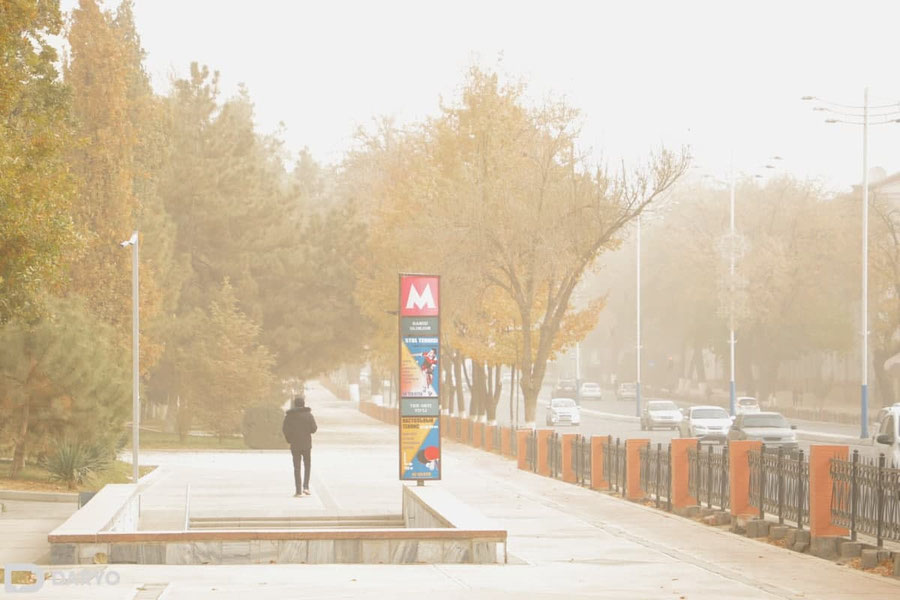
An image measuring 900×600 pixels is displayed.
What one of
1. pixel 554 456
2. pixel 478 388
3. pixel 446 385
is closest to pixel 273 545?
pixel 554 456

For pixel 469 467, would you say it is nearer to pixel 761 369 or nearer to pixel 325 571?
pixel 325 571

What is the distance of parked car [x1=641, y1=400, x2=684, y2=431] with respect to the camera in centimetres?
6825

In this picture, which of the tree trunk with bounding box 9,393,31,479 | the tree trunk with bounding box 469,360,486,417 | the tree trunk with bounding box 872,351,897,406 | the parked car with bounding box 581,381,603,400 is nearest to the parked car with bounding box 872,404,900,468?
the tree trunk with bounding box 9,393,31,479

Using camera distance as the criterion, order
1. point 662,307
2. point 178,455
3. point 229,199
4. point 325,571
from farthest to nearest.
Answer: point 662,307 < point 229,199 < point 178,455 < point 325,571

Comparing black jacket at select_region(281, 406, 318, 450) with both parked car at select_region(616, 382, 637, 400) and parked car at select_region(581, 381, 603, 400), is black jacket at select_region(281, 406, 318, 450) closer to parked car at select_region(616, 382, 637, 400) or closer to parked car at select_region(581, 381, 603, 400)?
parked car at select_region(616, 382, 637, 400)

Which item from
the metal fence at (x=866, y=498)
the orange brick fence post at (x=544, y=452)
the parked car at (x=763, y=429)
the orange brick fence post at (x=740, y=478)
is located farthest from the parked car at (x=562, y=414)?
the metal fence at (x=866, y=498)

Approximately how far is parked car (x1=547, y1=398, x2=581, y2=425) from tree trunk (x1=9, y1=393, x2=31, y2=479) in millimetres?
45710

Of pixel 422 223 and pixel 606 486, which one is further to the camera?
pixel 422 223

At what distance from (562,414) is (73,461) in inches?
1863

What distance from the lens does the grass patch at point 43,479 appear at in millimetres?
30516

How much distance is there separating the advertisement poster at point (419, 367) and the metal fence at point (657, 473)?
14.6 ft

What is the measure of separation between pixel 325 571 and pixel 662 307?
93350 mm

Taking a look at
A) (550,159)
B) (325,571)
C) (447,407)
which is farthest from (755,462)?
(447,407)

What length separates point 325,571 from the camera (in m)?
15.2
